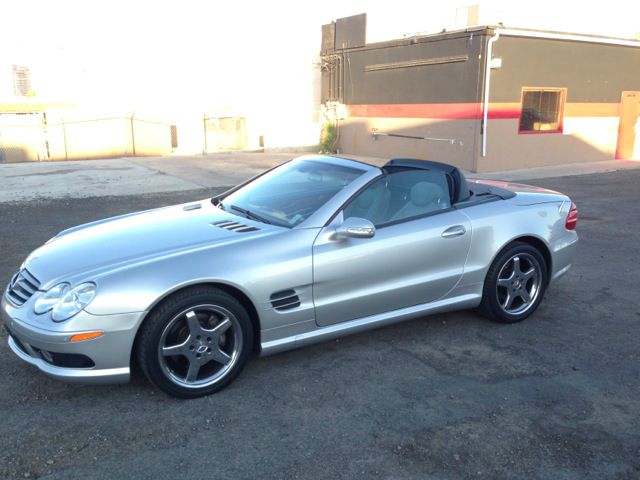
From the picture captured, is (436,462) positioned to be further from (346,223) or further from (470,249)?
(470,249)

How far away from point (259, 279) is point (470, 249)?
70.6 inches

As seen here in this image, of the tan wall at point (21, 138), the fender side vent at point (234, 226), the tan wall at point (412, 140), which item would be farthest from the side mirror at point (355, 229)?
the tan wall at point (21, 138)

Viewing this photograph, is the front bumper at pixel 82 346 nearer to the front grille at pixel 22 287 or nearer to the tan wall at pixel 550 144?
the front grille at pixel 22 287

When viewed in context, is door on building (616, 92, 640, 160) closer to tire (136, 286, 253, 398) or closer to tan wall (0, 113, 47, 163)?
tire (136, 286, 253, 398)

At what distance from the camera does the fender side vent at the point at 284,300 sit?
3.62 metres

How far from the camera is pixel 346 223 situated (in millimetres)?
3770

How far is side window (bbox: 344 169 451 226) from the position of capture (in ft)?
13.5

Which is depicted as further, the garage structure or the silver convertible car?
the garage structure

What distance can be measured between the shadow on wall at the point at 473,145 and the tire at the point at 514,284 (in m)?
11.6

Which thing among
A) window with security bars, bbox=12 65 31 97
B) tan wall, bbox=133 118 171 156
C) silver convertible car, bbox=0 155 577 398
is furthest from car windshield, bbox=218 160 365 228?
window with security bars, bbox=12 65 31 97

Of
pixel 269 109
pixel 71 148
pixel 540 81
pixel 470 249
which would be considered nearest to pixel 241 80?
pixel 269 109

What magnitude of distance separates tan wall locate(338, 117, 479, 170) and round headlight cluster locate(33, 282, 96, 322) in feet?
46.5

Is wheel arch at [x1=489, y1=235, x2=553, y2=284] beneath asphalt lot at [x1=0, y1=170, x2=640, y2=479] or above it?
above

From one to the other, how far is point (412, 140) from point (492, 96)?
3150 millimetres
